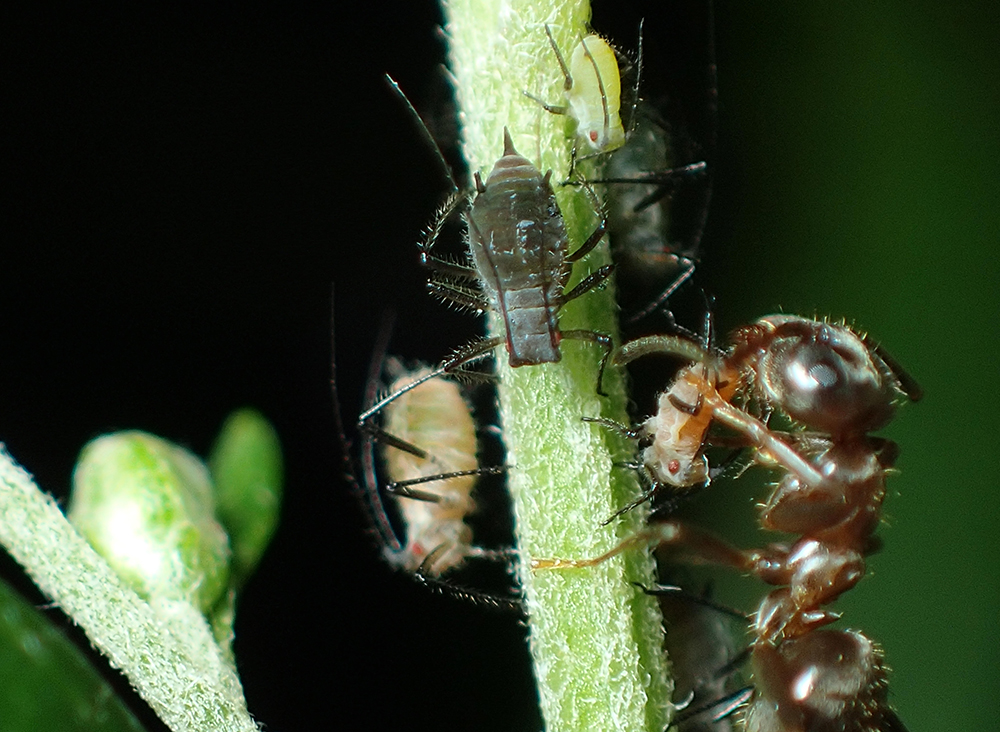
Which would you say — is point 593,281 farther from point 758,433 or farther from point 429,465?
point 429,465

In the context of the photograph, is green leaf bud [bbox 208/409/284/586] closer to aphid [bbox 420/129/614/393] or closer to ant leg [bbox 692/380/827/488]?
aphid [bbox 420/129/614/393]

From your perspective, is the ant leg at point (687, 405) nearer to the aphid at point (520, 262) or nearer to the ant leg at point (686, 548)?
the ant leg at point (686, 548)

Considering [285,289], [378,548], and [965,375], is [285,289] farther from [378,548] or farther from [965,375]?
[965,375]

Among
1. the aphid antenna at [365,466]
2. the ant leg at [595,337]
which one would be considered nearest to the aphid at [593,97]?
the ant leg at [595,337]

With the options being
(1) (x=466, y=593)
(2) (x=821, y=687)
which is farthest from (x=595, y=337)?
(1) (x=466, y=593)

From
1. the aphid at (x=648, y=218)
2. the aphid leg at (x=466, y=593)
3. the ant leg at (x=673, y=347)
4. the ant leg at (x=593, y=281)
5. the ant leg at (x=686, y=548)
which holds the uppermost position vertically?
the aphid at (x=648, y=218)

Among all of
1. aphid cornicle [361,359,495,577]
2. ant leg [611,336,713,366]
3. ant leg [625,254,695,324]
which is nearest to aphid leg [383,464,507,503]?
aphid cornicle [361,359,495,577]
